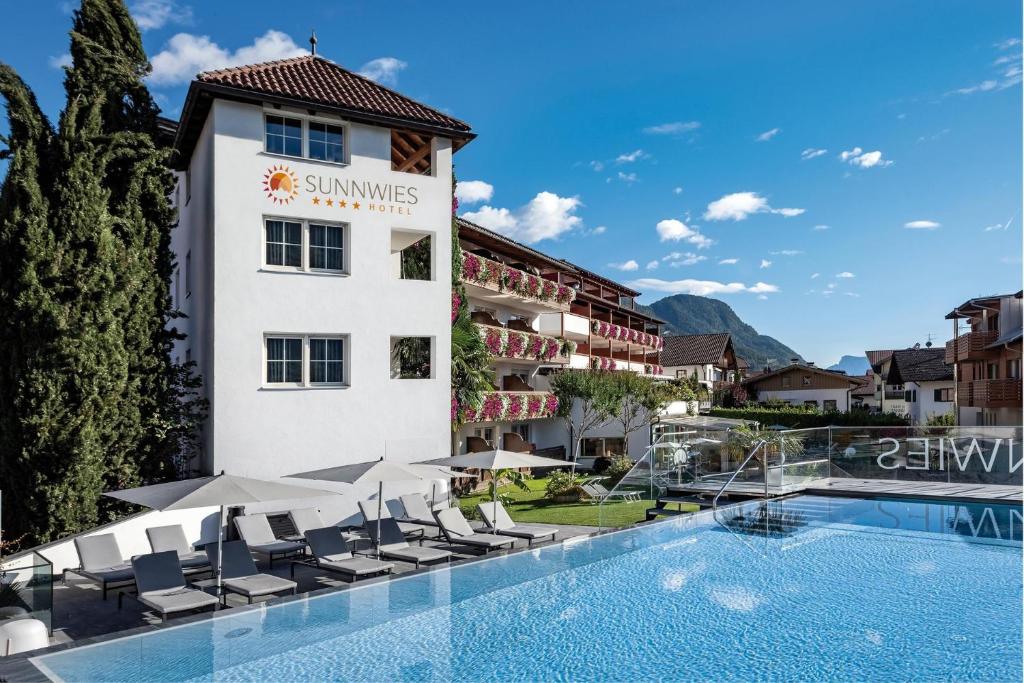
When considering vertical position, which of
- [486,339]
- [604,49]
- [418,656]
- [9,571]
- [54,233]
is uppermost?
[604,49]

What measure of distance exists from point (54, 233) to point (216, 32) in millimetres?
9103

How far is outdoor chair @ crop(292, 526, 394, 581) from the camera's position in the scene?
13.6m

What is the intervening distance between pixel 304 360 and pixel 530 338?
1460 cm

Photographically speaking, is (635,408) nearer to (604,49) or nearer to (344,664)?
(604,49)

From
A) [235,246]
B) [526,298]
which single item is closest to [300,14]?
[235,246]

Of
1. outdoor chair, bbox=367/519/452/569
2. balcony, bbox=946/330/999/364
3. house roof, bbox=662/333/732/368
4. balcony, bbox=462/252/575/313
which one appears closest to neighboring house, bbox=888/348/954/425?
balcony, bbox=946/330/999/364

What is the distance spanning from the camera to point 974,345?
43.7 m

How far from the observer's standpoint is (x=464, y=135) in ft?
73.8

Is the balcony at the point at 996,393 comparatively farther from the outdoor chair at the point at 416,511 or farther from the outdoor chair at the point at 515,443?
the outdoor chair at the point at 416,511

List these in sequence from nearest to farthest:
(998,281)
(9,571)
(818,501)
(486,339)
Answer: (9,571), (818,501), (486,339), (998,281)

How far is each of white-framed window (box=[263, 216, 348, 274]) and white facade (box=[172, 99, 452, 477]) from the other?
104 mm

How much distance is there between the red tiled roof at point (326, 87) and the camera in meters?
19.5

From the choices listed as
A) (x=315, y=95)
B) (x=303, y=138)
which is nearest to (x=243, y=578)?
(x=303, y=138)

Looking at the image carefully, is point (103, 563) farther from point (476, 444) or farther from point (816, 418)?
point (816, 418)
